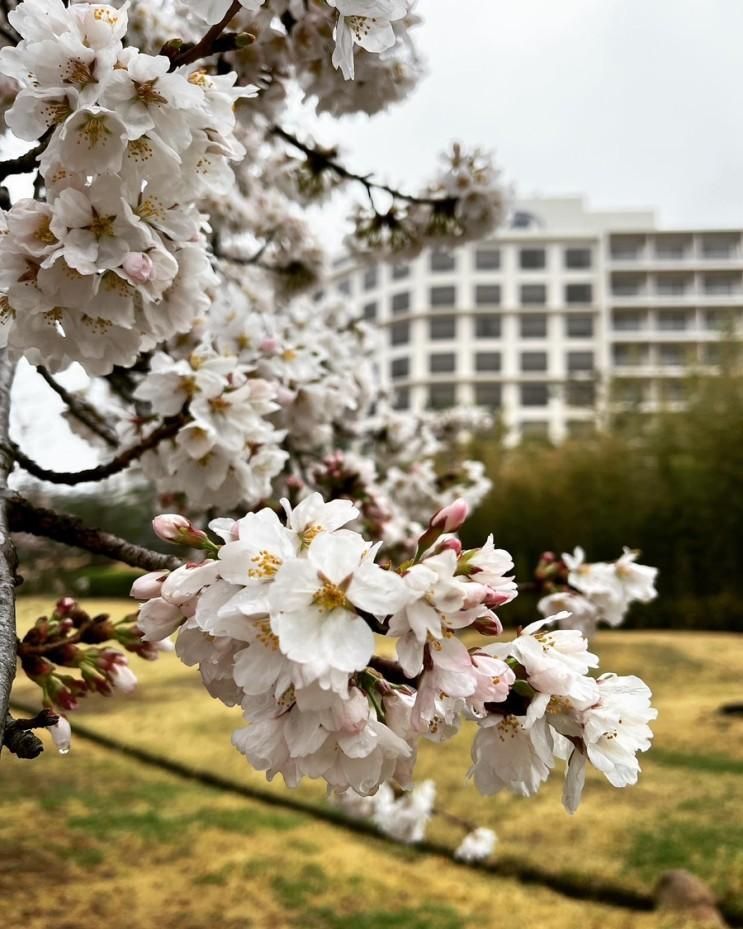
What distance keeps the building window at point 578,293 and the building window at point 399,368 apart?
5.86 m

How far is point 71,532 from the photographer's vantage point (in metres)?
0.80

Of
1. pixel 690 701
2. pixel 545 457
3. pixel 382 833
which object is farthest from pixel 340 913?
pixel 545 457

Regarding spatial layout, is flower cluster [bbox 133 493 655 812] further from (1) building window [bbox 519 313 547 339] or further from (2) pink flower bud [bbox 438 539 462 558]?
(1) building window [bbox 519 313 547 339]

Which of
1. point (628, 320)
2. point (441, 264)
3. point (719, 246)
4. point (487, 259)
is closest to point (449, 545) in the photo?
point (441, 264)

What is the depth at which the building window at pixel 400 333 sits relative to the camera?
88.6 feet

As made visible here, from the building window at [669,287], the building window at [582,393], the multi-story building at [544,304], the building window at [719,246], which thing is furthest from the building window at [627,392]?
the building window at [719,246]

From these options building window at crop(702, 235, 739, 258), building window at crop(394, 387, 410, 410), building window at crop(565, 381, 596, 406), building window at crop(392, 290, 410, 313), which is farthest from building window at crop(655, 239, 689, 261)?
building window at crop(565, 381, 596, 406)

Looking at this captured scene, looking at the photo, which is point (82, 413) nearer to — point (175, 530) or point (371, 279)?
point (175, 530)

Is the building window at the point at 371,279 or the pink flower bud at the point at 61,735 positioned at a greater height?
the building window at the point at 371,279

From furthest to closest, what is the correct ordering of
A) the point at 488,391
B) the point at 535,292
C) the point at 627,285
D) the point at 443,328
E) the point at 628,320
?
the point at 627,285 → the point at 628,320 → the point at 535,292 → the point at 443,328 → the point at 488,391

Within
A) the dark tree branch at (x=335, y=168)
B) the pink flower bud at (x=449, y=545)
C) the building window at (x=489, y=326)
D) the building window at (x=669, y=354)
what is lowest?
the pink flower bud at (x=449, y=545)

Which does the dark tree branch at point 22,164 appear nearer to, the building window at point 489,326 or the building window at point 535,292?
the building window at point 489,326

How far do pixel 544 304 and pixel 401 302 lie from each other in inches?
190

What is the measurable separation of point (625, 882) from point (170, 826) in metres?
1.49
